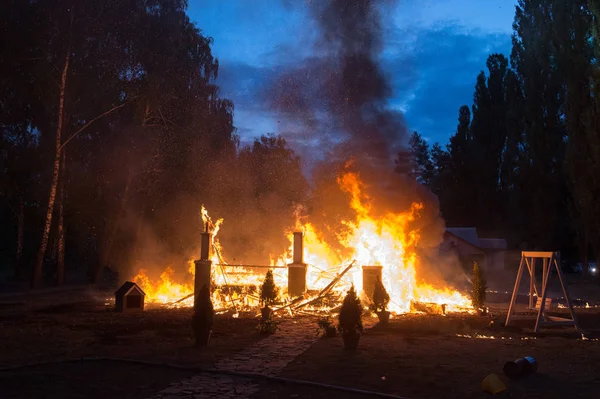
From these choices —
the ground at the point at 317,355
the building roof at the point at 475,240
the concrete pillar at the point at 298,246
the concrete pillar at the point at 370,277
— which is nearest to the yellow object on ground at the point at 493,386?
the ground at the point at 317,355

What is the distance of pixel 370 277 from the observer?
16.8 m

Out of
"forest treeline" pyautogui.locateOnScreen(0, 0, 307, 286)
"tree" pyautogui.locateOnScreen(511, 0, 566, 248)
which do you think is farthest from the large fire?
"tree" pyautogui.locateOnScreen(511, 0, 566, 248)

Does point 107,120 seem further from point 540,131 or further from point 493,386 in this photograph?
point 540,131

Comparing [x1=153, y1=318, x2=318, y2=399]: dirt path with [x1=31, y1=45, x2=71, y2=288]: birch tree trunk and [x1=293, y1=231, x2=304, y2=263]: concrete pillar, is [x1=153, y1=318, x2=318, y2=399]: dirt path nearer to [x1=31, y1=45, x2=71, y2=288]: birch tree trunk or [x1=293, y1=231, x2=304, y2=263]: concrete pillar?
[x1=293, y1=231, x2=304, y2=263]: concrete pillar

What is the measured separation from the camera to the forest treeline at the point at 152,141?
926 inches

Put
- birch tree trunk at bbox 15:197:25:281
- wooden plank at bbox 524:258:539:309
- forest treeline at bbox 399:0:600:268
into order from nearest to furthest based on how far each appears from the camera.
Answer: wooden plank at bbox 524:258:539:309, birch tree trunk at bbox 15:197:25:281, forest treeline at bbox 399:0:600:268

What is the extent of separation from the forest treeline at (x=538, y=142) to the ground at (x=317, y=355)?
19168mm

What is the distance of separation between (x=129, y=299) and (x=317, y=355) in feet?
29.5

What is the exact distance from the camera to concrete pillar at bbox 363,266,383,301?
16578mm

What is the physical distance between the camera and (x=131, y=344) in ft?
34.2

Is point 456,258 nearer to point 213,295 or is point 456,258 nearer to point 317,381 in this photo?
point 213,295

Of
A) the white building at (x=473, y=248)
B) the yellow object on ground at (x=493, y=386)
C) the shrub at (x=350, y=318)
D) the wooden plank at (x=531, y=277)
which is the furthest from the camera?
the white building at (x=473, y=248)

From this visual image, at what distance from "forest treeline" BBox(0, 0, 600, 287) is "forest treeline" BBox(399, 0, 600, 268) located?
0.12m

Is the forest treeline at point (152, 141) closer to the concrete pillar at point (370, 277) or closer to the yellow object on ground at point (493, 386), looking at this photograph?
the concrete pillar at point (370, 277)
